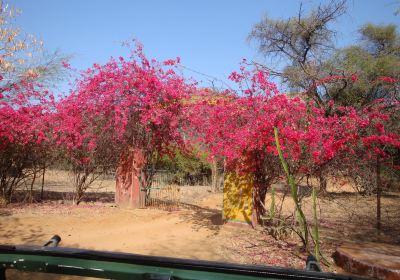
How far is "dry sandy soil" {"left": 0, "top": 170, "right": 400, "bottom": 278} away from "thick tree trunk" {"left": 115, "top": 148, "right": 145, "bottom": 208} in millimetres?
433

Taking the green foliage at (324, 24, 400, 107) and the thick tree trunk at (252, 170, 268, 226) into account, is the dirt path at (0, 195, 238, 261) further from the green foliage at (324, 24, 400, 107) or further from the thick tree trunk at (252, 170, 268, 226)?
the green foliage at (324, 24, 400, 107)

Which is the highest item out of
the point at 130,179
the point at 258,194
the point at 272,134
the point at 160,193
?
the point at 272,134

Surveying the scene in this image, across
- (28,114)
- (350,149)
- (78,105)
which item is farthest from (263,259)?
(28,114)

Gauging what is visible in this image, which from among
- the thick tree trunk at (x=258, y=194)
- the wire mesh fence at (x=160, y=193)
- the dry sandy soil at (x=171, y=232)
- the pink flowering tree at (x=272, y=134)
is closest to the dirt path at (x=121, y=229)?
the dry sandy soil at (x=171, y=232)

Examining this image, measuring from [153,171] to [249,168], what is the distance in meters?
4.40

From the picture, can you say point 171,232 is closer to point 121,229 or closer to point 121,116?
point 121,229

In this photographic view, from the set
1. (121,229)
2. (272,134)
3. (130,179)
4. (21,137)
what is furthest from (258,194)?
(21,137)

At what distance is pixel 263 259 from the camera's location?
669 cm

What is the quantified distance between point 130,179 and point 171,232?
3.59m

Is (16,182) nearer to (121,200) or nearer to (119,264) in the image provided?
(121,200)

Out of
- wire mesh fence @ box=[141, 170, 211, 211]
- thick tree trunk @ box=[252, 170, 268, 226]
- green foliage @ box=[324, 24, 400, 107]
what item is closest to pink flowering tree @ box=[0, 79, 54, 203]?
wire mesh fence @ box=[141, 170, 211, 211]

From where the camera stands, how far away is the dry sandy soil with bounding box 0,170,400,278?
7121 mm

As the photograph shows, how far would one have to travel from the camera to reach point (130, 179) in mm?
11828

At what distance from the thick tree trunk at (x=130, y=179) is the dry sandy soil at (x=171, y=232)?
17.0 inches
